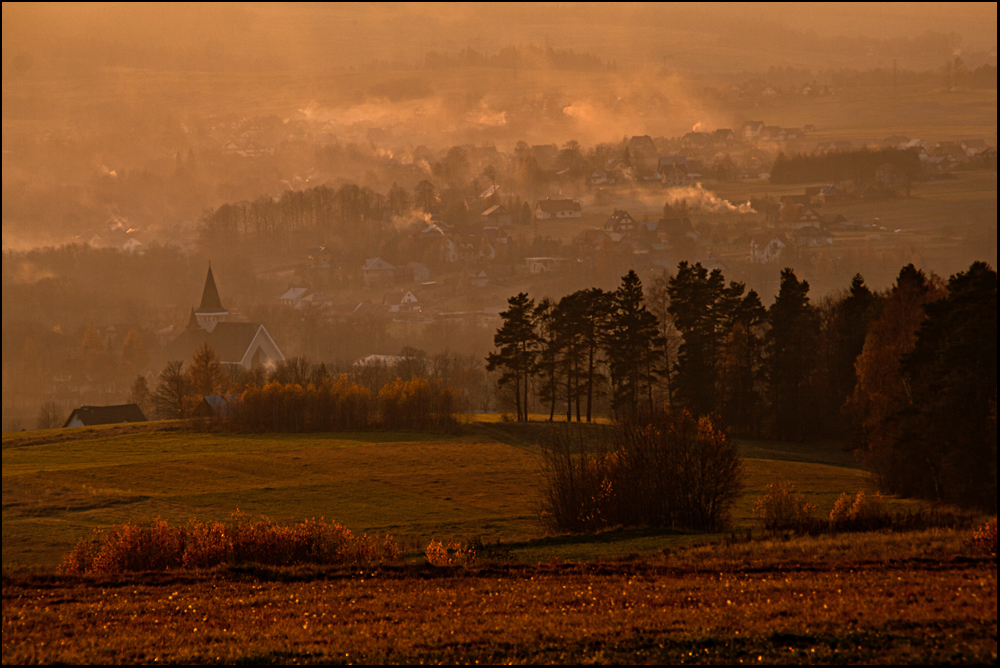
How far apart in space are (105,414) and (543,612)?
4269 inches

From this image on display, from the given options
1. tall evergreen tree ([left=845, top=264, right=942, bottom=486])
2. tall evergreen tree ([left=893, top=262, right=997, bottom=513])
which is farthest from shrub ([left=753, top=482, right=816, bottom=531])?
tall evergreen tree ([left=845, top=264, right=942, bottom=486])

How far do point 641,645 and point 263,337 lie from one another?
17253 cm

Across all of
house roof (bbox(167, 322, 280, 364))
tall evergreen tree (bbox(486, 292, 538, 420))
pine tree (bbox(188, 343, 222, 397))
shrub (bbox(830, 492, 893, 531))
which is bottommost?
shrub (bbox(830, 492, 893, 531))

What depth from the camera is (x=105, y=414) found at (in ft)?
374

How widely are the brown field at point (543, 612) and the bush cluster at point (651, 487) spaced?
1374 centimetres

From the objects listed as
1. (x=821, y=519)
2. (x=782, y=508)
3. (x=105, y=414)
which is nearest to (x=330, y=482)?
(x=782, y=508)

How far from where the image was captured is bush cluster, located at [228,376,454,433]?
8194cm

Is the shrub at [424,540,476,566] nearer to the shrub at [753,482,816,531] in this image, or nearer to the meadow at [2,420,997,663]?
the meadow at [2,420,997,663]

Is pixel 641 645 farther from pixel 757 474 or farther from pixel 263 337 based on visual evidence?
pixel 263 337

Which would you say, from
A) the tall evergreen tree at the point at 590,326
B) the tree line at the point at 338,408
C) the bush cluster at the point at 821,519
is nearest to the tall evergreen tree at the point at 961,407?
the bush cluster at the point at 821,519

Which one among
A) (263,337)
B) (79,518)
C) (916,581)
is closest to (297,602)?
(916,581)

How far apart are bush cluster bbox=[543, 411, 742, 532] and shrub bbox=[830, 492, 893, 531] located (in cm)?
512

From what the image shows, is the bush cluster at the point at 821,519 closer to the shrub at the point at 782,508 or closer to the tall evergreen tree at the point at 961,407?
the shrub at the point at 782,508

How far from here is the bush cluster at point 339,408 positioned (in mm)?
81938
